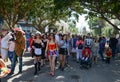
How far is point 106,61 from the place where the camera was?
1697 centimetres

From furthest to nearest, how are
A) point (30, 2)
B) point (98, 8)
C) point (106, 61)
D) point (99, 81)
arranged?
point (30, 2), point (98, 8), point (106, 61), point (99, 81)

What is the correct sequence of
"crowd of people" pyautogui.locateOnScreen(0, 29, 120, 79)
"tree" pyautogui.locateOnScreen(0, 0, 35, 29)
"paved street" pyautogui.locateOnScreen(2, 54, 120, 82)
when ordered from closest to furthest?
"paved street" pyautogui.locateOnScreen(2, 54, 120, 82) < "crowd of people" pyautogui.locateOnScreen(0, 29, 120, 79) < "tree" pyautogui.locateOnScreen(0, 0, 35, 29)

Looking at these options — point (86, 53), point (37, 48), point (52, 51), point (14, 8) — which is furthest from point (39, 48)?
point (14, 8)

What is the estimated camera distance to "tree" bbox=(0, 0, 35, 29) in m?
23.8

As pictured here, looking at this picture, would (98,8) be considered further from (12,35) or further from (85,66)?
(12,35)

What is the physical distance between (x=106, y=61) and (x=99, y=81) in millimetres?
6463

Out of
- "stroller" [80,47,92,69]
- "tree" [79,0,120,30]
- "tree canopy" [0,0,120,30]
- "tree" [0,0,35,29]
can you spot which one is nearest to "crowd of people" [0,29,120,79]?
"stroller" [80,47,92,69]

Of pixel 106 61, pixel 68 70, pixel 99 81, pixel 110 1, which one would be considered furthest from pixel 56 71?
pixel 110 1

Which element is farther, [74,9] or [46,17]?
[46,17]

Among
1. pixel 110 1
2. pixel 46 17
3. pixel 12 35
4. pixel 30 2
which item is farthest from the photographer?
pixel 46 17

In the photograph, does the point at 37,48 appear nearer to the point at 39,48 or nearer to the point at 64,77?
the point at 39,48

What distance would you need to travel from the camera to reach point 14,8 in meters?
23.9

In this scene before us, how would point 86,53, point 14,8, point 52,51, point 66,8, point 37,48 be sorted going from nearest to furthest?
point 52,51 < point 37,48 < point 86,53 < point 66,8 < point 14,8

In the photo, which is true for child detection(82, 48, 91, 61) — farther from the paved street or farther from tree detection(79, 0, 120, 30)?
tree detection(79, 0, 120, 30)
